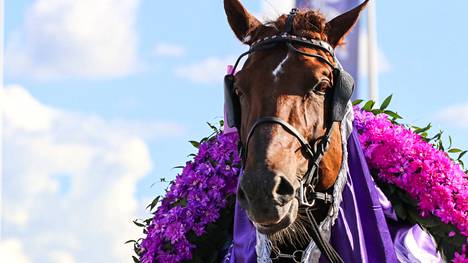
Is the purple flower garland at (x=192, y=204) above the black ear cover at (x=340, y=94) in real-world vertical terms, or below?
above

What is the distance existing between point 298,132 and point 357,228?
69 centimetres

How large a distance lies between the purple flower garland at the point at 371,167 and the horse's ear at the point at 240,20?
111 cm

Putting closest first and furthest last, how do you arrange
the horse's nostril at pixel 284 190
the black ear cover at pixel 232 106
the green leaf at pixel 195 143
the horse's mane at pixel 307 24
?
the horse's nostril at pixel 284 190 → the black ear cover at pixel 232 106 → the horse's mane at pixel 307 24 → the green leaf at pixel 195 143

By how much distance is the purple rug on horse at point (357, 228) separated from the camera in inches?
165

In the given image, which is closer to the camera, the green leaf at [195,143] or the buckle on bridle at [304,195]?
the buckle on bridle at [304,195]

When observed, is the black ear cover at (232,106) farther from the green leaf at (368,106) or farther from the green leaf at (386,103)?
the green leaf at (386,103)

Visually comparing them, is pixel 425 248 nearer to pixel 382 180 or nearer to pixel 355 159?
pixel 382 180

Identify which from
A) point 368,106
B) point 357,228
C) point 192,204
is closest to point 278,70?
point 357,228

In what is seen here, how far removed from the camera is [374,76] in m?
12.6

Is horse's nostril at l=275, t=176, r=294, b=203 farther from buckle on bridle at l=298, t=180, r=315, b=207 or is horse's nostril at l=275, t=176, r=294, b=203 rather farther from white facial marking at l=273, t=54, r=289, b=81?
white facial marking at l=273, t=54, r=289, b=81

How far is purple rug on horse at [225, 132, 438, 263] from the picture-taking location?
13.7ft

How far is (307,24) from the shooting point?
14.0ft

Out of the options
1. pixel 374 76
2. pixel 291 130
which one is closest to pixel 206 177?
pixel 291 130

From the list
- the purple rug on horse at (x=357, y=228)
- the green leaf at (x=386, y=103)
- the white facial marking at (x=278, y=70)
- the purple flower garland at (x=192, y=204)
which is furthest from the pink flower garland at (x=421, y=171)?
the white facial marking at (x=278, y=70)
